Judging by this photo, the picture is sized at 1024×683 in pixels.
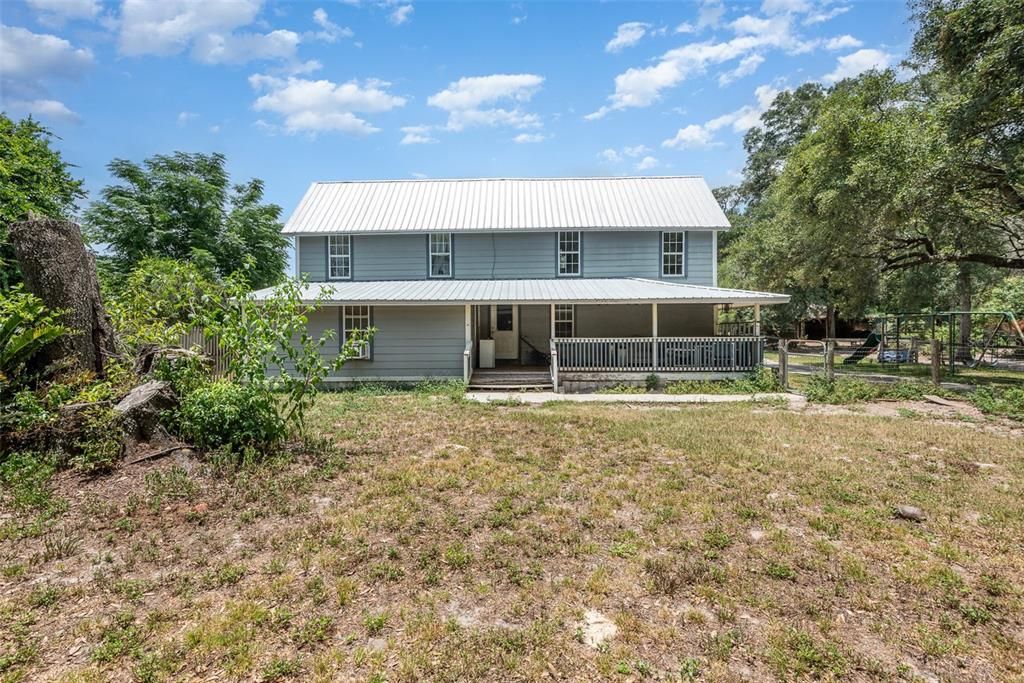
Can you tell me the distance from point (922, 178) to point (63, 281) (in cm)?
1548

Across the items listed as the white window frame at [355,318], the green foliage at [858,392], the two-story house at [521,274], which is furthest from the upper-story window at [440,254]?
the green foliage at [858,392]

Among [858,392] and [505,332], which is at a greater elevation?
[505,332]

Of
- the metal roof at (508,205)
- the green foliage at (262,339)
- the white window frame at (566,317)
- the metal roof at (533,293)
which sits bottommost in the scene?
the green foliage at (262,339)

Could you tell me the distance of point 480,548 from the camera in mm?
3781

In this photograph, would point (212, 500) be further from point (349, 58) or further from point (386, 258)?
point (386, 258)

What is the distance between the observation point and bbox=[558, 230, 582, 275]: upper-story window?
15.1 meters

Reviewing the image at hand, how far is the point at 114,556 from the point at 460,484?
112 inches

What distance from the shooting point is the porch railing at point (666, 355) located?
12805 millimetres

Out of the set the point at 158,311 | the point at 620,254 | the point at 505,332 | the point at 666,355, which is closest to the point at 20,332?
the point at 158,311

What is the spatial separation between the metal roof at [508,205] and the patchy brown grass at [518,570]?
10356 mm

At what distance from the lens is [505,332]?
1594cm

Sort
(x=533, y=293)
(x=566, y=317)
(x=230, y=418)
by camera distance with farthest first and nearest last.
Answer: (x=566, y=317)
(x=533, y=293)
(x=230, y=418)

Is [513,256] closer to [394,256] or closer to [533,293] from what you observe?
[533,293]

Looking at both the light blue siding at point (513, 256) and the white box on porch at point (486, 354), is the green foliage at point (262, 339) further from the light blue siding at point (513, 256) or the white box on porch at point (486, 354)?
the light blue siding at point (513, 256)
